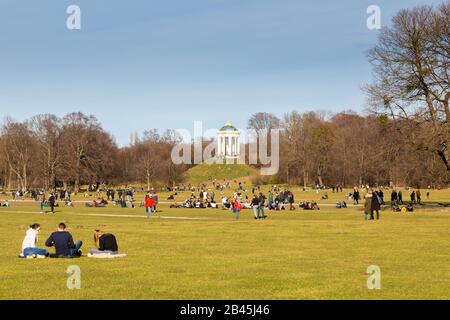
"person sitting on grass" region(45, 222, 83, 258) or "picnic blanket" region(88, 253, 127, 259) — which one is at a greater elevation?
"person sitting on grass" region(45, 222, 83, 258)

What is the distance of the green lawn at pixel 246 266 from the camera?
13.2m

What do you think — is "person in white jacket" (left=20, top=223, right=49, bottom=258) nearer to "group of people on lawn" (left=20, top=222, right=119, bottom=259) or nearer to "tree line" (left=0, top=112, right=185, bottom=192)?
Result: "group of people on lawn" (left=20, top=222, right=119, bottom=259)

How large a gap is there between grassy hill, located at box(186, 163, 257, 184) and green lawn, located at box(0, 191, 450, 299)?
114 m

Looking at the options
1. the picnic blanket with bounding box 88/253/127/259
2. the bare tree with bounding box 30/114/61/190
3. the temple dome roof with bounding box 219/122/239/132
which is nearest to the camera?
the picnic blanket with bounding box 88/253/127/259

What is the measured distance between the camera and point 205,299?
40.6 ft

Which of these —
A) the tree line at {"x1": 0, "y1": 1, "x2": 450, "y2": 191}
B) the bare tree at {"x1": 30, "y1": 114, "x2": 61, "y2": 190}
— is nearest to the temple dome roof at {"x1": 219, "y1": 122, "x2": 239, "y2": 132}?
the tree line at {"x1": 0, "y1": 1, "x2": 450, "y2": 191}

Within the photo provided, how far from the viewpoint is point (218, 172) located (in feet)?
496

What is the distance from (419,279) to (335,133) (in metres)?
113

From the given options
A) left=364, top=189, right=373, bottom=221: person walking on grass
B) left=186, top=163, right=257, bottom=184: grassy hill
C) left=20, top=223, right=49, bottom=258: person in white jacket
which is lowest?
left=20, top=223, right=49, bottom=258: person in white jacket

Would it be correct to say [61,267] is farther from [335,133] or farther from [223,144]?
[223,144]

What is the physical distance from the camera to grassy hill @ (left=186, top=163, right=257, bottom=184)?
476 feet

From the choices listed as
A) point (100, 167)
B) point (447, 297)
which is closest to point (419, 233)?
point (447, 297)
